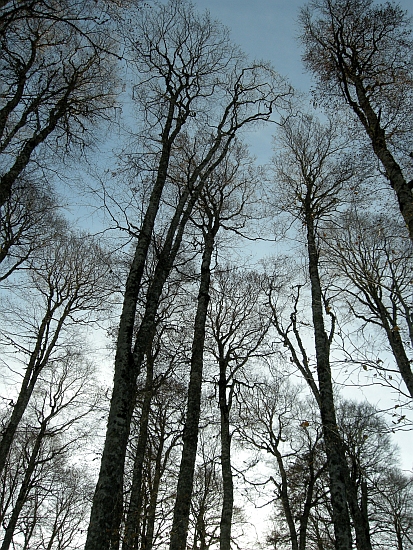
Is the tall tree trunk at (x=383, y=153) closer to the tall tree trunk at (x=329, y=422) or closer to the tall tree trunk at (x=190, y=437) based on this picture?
the tall tree trunk at (x=329, y=422)

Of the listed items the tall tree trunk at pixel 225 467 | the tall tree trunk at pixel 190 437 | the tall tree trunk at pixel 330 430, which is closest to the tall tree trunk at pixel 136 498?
the tall tree trunk at pixel 190 437

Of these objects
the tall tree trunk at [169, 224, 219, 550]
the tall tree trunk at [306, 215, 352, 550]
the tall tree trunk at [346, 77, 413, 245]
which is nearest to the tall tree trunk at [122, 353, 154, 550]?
the tall tree trunk at [169, 224, 219, 550]

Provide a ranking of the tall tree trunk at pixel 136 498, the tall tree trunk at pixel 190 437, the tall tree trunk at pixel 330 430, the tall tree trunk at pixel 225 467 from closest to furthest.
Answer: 1. the tall tree trunk at pixel 190 437
2. the tall tree trunk at pixel 330 430
3. the tall tree trunk at pixel 136 498
4. the tall tree trunk at pixel 225 467

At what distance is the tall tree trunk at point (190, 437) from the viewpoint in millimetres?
6656

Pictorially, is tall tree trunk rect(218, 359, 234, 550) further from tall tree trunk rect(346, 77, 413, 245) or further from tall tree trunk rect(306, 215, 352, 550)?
tall tree trunk rect(346, 77, 413, 245)

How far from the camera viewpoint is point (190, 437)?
292 inches

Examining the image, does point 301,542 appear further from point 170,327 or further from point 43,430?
point 43,430

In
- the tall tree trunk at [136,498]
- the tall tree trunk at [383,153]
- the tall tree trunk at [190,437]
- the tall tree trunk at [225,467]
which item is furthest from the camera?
the tall tree trunk at [225,467]

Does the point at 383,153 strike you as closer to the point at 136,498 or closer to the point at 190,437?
the point at 190,437

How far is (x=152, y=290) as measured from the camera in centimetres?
714

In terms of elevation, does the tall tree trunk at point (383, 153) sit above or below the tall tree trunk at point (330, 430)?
above

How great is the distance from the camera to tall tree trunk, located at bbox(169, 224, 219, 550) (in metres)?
6.66

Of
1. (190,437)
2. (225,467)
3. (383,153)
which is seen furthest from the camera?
(225,467)

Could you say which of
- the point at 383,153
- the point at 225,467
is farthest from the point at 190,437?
the point at 383,153
